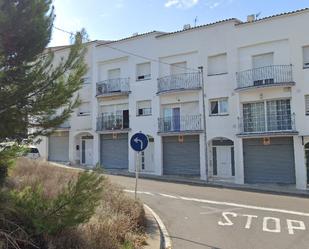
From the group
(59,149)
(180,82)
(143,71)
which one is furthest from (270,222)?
(59,149)

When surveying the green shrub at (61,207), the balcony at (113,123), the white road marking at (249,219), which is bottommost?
the white road marking at (249,219)

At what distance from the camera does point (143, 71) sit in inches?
1357

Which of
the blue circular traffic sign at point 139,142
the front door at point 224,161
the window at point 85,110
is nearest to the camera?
the blue circular traffic sign at point 139,142

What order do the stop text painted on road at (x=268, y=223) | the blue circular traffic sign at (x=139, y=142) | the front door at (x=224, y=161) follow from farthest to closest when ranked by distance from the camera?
the front door at (x=224, y=161) < the blue circular traffic sign at (x=139, y=142) < the stop text painted on road at (x=268, y=223)

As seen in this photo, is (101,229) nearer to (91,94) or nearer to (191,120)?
(191,120)

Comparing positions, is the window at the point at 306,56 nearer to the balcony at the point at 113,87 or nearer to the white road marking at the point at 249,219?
the balcony at the point at 113,87

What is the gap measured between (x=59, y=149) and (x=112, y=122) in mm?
8041

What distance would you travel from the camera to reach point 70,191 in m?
7.27

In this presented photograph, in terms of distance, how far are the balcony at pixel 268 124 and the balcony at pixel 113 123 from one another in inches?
415

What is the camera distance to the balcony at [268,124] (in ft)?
86.7

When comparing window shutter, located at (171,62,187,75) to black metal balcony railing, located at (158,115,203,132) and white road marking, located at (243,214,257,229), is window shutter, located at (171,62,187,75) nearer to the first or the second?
black metal balcony railing, located at (158,115,203,132)

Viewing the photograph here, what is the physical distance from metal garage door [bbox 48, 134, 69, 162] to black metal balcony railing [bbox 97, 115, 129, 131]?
522cm

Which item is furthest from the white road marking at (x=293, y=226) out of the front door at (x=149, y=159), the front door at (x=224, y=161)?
the front door at (x=149, y=159)

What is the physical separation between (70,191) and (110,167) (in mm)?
29094
